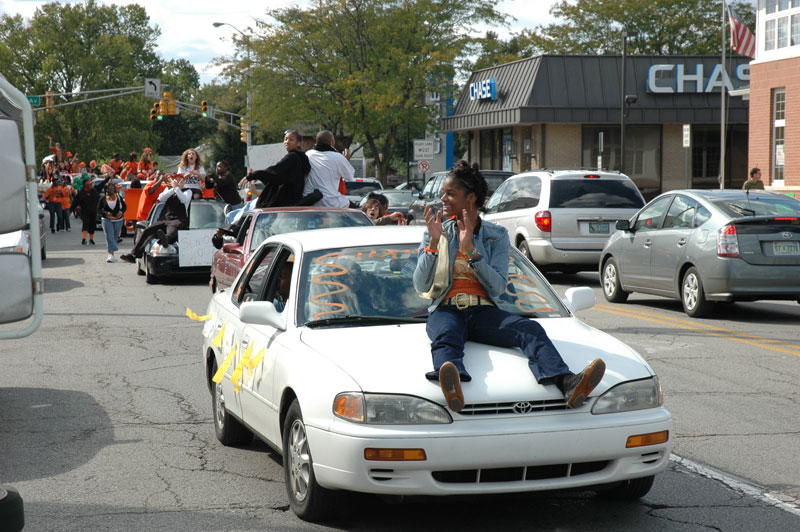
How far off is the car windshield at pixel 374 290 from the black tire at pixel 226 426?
1.23 m

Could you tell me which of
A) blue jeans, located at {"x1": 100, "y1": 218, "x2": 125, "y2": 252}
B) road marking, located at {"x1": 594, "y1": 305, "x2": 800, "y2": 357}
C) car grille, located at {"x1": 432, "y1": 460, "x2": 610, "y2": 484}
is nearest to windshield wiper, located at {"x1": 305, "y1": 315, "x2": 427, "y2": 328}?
car grille, located at {"x1": 432, "y1": 460, "x2": 610, "y2": 484}

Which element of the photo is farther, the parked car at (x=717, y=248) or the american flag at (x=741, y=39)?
the american flag at (x=741, y=39)

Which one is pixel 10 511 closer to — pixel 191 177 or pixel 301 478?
pixel 301 478

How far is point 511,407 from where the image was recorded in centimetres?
472

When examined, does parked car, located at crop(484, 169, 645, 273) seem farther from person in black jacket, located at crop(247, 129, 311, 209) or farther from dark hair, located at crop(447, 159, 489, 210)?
dark hair, located at crop(447, 159, 489, 210)

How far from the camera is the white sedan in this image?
4.62m

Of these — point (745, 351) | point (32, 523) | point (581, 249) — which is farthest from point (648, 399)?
point (581, 249)

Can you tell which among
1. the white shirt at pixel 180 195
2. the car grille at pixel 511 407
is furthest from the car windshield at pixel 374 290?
the white shirt at pixel 180 195

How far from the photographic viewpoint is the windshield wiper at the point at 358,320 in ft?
18.3

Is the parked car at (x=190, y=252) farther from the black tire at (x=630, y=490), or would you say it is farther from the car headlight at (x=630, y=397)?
the car headlight at (x=630, y=397)

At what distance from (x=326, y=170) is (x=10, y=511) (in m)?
10.0

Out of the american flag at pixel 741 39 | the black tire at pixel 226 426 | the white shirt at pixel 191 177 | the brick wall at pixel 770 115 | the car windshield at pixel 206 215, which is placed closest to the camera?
the black tire at pixel 226 426

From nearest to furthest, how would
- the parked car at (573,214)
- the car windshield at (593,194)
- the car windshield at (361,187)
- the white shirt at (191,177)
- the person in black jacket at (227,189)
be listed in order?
the parked car at (573,214)
the car windshield at (593,194)
the person in black jacket at (227,189)
the white shirt at (191,177)
the car windshield at (361,187)

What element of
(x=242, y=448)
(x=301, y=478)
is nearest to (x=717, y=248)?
(x=242, y=448)
